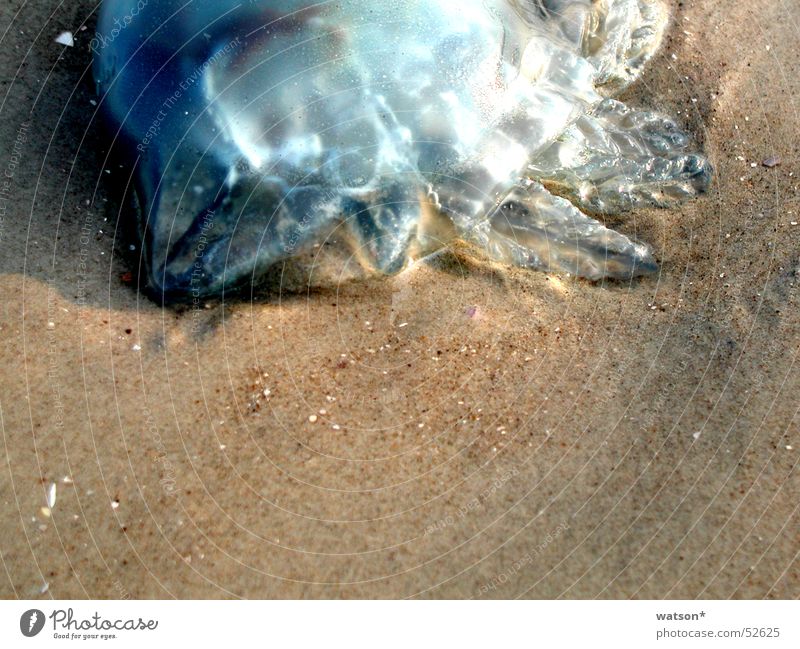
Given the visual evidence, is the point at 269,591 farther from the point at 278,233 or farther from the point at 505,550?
the point at 278,233

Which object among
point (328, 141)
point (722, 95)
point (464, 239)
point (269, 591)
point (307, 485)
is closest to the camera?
point (269, 591)

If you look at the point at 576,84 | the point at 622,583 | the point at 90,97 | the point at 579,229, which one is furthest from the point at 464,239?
the point at 90,97

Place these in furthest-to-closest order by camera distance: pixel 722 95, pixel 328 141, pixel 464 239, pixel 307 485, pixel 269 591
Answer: pixel 722 95, pixel 464 239, pixel 328 141, pixel 307 485, pixel 269 591

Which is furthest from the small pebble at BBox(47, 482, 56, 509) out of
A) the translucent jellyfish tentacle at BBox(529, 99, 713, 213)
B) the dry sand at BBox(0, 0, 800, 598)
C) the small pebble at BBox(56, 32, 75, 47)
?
the translucent jellyfish tentacle at BBox(529, 99, 713, 213)

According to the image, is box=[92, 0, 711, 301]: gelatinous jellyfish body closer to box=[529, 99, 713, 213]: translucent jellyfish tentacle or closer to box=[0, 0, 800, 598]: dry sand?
box=[529, 99, 713, 213]: translucent jellyfish tentacle

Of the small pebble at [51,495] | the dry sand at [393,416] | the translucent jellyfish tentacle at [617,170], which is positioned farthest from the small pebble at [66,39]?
the translucent jellyfish tentacle at [617,170]

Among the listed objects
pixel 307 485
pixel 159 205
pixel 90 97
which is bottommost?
pixel 307 485

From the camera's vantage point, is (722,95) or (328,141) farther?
(722,95)

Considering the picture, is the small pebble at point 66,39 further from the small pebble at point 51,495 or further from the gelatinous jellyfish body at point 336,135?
the small pebble at point 51,495
